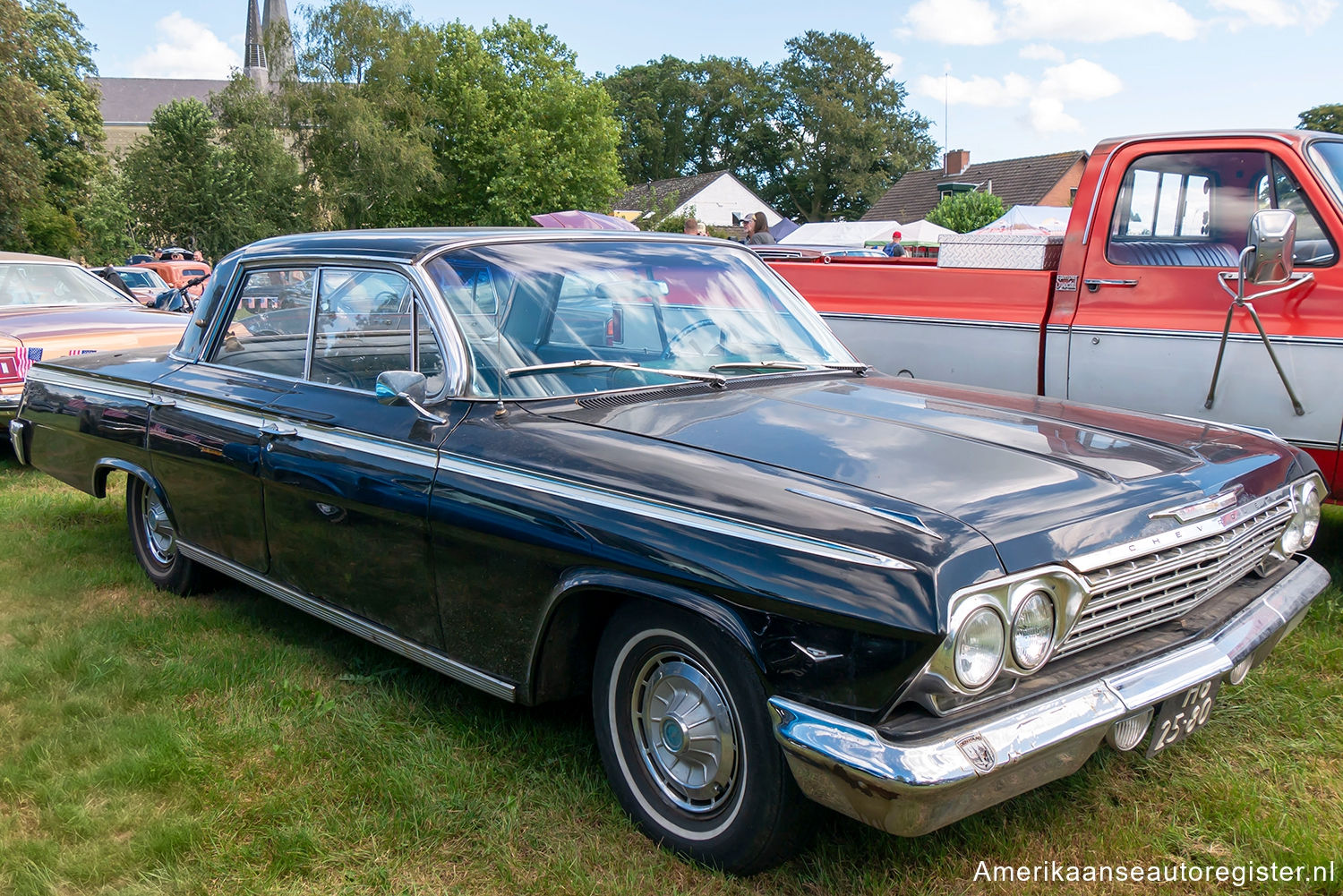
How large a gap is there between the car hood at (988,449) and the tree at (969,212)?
108ft

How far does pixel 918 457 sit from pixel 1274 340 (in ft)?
9.20

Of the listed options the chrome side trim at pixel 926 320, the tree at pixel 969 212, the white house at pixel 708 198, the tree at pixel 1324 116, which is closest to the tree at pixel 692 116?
the white house at pixel 708 198

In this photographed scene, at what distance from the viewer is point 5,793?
3104mm

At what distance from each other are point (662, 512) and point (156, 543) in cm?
346

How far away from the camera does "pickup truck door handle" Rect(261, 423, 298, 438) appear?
359 centimetres

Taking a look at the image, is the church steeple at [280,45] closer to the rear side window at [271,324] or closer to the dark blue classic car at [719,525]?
the rear side window at [271,324]

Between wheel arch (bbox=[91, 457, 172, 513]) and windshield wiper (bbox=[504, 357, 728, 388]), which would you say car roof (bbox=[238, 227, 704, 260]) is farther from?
wheel arch (bbox=[91, 457, 172, 513])

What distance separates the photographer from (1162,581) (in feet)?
8.27

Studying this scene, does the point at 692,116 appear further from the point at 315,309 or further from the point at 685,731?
the point at 685,731

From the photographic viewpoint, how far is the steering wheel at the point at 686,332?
3452mm

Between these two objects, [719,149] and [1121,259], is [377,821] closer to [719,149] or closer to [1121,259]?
[1121,259]

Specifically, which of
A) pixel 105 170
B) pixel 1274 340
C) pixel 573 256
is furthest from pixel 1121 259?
pixel 105 170

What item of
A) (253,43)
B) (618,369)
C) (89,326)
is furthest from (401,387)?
(253,43)

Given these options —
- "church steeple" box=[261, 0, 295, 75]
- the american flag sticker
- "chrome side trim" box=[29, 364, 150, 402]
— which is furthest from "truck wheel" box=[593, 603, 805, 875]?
"church steeple" box=[261, 0, 295, 75]
